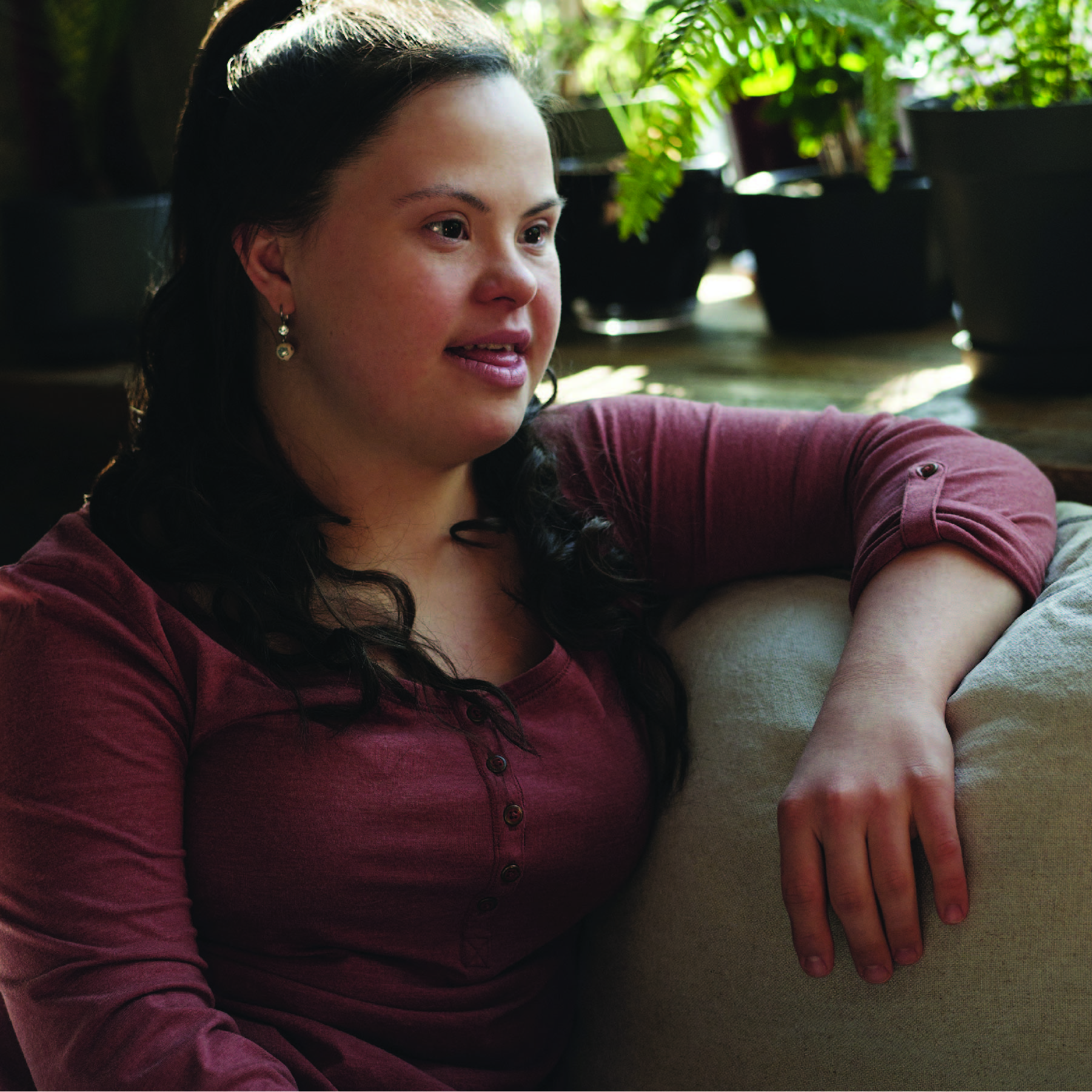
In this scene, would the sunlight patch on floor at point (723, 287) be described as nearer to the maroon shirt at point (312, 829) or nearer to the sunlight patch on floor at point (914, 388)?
the sunlight patch on floor at point (914, 388)

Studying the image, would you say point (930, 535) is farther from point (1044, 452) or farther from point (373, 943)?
point (373, 943)

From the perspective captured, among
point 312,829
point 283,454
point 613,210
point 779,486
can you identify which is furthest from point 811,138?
point 312,829

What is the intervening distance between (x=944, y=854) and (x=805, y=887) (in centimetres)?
10

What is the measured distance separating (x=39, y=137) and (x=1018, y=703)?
2075 mm

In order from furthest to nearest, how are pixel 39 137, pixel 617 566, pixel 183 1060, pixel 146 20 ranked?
1. pixel 39 137
2. pixel 146 20
3. pixel 617 566
4. pixel 183 1060

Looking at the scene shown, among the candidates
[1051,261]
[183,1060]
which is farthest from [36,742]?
[1051,261]

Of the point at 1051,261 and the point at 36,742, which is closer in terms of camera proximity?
the point at 36,742

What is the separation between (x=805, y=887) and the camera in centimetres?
82

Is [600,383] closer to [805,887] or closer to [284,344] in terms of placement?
[284,344]

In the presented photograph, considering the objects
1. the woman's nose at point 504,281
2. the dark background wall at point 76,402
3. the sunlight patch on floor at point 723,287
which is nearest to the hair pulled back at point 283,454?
the woman's nose at point 504,281

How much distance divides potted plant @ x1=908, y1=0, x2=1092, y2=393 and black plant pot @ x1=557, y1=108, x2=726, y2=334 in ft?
1.54

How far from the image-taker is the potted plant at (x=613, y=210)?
1744mm

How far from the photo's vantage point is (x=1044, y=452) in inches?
45.4

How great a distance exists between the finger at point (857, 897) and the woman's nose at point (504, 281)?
471mm
